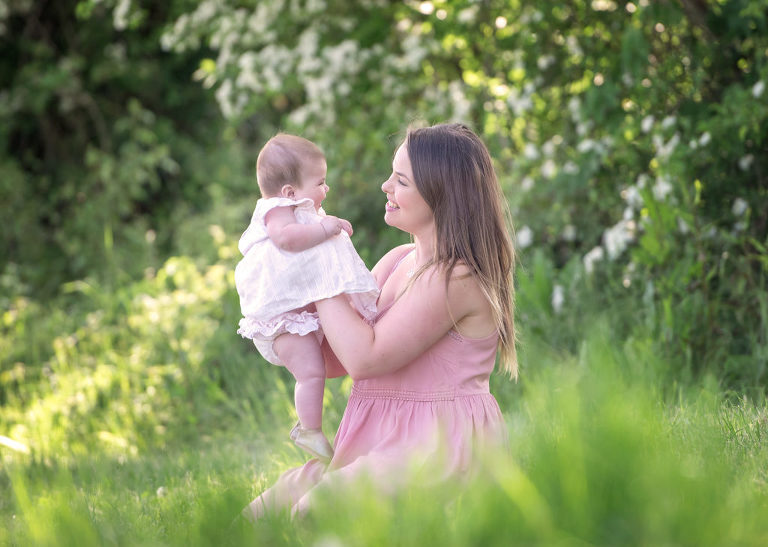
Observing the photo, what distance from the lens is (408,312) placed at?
1.99 meters

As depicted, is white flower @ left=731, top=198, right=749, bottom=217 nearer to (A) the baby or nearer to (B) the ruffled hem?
(A) the baby

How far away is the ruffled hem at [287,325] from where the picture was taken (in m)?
2.11

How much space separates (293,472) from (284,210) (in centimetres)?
64

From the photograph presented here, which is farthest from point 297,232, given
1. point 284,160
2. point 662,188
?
point 662,188

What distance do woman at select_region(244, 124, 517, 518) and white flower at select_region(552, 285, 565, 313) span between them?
1943 mm

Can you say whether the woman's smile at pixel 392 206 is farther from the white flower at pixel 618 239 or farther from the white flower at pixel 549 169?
the white flower at pixel 549 169

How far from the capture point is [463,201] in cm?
207

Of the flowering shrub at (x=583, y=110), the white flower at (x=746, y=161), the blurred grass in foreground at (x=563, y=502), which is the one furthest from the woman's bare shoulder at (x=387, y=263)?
the white flower at (x=746, y=161)

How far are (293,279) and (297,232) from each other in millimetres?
113

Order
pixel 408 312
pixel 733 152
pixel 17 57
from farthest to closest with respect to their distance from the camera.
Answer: pixel 17 57 < pixel 733 152 < pixel 408 312

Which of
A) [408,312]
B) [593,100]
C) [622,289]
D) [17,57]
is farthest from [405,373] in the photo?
[17,57]

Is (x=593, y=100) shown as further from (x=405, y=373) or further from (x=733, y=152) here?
(x=405, y=373)

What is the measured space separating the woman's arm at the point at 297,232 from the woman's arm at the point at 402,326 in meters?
0.17

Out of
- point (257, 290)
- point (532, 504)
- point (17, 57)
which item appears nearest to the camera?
point (532, 504)
